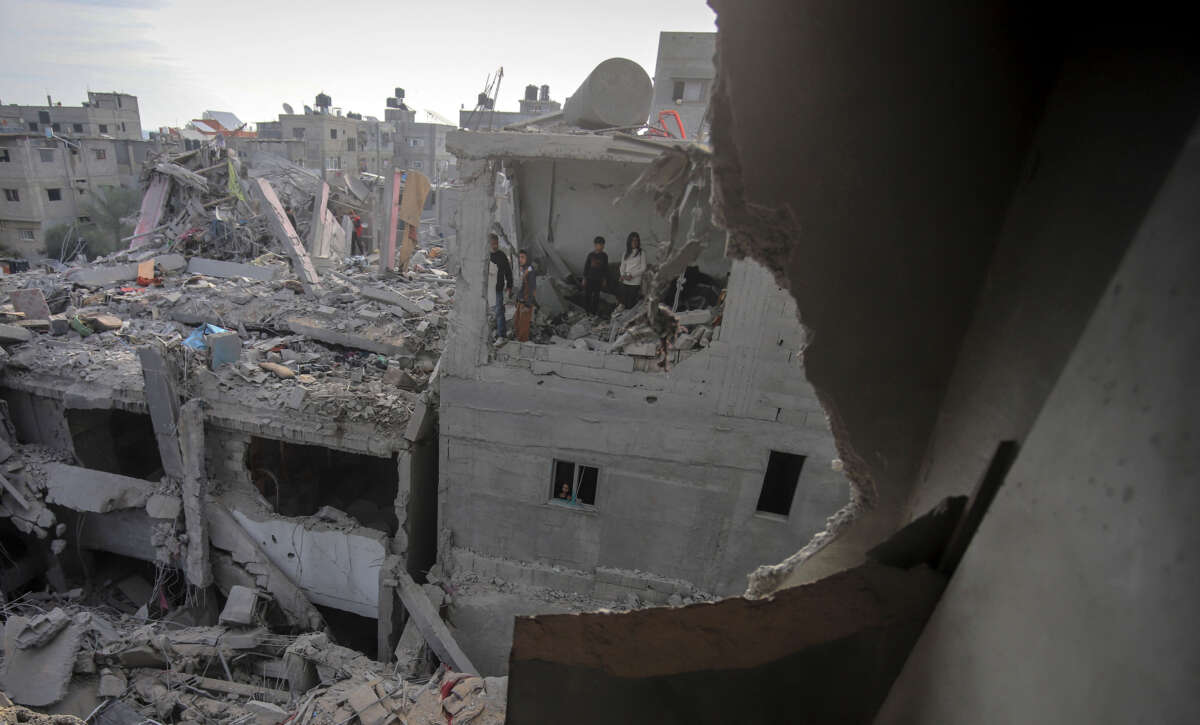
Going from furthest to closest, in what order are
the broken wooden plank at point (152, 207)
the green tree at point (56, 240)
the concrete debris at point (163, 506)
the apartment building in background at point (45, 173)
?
the green tree at point (56, 240), the apartment building in background at point (45, 173), the broken wooden plank at point (152, 207), the concrete debris at point (163, 506)

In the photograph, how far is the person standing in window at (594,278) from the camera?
28.5 ft

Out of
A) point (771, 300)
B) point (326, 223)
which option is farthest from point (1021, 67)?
point (326, 223)

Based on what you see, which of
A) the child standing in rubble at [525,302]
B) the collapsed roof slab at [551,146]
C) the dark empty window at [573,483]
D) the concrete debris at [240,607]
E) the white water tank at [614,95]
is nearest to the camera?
the collapsed roof slab at [551,146]

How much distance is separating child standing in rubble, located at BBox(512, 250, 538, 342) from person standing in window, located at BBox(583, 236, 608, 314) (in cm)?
103

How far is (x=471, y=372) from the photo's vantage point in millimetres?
7699

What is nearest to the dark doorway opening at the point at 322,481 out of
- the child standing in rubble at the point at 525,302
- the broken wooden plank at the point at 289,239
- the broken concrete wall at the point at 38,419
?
the broken concrete wall at the point at 38,419

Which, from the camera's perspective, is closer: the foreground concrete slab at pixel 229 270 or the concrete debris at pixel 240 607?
the concrete debris at pixel 240 607

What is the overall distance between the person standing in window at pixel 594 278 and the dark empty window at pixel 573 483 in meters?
2.42

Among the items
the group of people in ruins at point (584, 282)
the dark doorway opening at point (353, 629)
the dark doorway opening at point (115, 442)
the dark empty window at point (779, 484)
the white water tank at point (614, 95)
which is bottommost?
the dark doorway opening at point (353, 629)

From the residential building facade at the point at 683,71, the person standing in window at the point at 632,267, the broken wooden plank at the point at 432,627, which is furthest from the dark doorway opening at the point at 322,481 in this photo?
the residential building facade at the point at 683,71

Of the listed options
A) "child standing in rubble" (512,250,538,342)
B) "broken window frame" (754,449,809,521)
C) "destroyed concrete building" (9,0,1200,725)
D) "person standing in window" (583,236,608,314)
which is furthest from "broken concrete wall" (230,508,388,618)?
"destroyed concrete building" (9,0,1200,725)

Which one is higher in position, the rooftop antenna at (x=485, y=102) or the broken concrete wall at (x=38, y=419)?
the rooftop antenna at (x=485, y=102)

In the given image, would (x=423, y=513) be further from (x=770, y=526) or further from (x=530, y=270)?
(x=770, y=526)

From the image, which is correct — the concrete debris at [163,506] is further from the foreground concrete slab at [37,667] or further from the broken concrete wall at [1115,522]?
the broken concrete wall at [1115,522]
